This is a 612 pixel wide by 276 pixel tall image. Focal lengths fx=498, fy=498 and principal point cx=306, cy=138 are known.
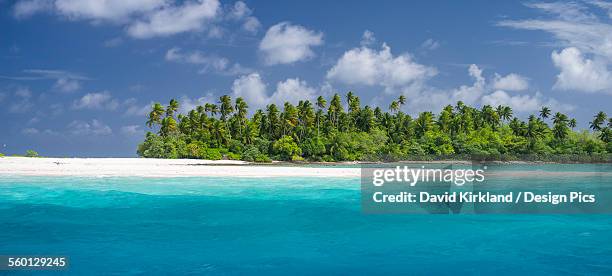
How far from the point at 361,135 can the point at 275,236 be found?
75.3m

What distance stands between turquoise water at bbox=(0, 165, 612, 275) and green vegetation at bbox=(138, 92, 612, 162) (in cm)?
4768

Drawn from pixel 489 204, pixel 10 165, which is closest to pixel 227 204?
pixel 489 204

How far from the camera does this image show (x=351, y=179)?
133ft

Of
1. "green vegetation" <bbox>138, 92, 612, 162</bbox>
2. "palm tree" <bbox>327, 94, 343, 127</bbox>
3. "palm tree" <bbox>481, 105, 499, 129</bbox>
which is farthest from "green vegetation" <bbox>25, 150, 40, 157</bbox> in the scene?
"palm tree" <bbox>481, 105, 499, 129</bbox>

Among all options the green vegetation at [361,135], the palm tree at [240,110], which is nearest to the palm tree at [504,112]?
the green vegetation at [361,135]

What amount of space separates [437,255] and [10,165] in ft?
127

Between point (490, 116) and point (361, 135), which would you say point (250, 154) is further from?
point (490, 116)

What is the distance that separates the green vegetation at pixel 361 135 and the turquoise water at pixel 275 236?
47.7 metres

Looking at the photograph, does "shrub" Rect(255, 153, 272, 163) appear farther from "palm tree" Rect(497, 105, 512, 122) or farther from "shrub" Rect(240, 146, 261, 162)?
"palm tree" Rect(497, 105, 512, 122)

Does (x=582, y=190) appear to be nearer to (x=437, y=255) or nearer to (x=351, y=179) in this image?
(x=351, y=179)

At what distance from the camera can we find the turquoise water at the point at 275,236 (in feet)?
42.8

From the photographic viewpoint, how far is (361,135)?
299 feet

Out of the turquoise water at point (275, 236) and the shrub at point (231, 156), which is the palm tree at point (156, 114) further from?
the turquoise water at point (275, 236)

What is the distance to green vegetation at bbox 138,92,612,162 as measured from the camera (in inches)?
3125
